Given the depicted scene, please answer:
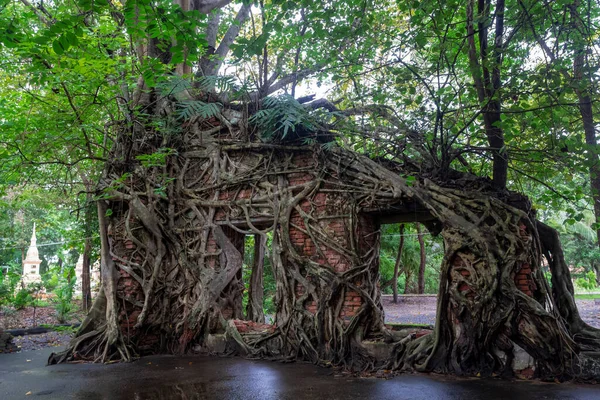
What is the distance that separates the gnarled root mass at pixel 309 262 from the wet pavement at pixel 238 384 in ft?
1.36

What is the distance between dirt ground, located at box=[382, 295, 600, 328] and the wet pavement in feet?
15.5

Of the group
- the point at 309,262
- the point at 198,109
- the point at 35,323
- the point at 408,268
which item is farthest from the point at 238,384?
the point at 408,268

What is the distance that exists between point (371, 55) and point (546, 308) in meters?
4.42

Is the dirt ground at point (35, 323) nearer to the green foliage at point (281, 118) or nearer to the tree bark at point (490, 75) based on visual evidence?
the green foliage at point (281, 118)

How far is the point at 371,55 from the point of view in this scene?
7332 millimetres

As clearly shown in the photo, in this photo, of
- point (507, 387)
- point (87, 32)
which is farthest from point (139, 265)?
point (507, 387)

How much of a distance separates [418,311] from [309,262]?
6.85m

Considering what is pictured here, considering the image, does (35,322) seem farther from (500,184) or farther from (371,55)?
(500,184)

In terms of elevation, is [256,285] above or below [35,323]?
above

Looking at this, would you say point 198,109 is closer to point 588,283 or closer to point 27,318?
point 27,318

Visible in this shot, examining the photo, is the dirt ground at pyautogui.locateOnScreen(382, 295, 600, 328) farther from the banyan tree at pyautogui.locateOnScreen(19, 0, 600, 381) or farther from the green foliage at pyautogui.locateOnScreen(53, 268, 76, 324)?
the green foliage at pyautogui.locateOnScreen(53, 268, 76, 324)

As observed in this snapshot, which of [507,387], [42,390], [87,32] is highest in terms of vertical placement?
[87,32]

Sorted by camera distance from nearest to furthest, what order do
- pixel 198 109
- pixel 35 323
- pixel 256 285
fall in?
pixel 198 109, pixel 256 285, pixel 35 323

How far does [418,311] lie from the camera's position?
488 inches
